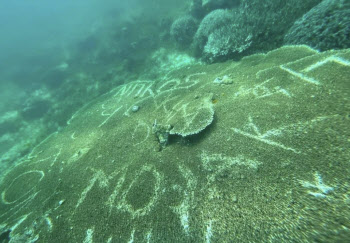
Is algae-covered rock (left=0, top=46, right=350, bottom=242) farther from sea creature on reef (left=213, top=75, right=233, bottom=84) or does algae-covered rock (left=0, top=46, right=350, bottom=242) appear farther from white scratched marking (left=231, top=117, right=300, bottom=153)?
sea creature on reef (left=213, top=75, right=233, bottom=84)

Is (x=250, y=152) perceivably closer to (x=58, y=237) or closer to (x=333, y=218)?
(x=333, y=218)

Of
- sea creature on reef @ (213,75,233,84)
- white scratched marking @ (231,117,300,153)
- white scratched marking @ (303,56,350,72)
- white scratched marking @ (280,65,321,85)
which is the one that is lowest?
white scratched marking @ (231,117,300,153)

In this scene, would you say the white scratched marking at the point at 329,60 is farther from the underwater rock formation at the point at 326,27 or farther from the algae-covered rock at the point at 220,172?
the underwater rock formation at the point at 326,27

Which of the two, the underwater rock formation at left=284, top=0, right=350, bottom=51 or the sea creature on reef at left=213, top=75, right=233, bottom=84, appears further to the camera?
the sea creature on reef at left=213, top=75, right=233, bottom=84

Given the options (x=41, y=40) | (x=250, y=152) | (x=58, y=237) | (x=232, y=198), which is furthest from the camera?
(x=41, y=40)

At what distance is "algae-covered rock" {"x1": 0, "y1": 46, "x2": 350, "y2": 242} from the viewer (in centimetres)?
215

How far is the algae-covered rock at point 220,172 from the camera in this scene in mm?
2148

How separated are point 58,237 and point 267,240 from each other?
12.1 ft

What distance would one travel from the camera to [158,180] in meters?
3.31

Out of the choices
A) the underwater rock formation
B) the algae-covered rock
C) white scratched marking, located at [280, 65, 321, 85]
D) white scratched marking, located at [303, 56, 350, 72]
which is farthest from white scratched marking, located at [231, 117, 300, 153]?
the underwater rock formation

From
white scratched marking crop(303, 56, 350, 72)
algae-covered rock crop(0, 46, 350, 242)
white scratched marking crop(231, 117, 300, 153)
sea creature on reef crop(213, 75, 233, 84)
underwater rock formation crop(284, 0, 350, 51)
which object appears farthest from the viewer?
sea creature on reef crop(213, 75, 233, 84)

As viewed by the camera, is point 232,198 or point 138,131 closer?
point 232,198

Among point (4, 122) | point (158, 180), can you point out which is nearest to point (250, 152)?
point (158, 180)

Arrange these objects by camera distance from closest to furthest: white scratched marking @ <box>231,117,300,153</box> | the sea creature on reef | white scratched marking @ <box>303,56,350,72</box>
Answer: white scratched marking @ <box>231,117,300,153</box>
white scratched marking @ <box>303,56,350,72</box>
the sea creature on reef
